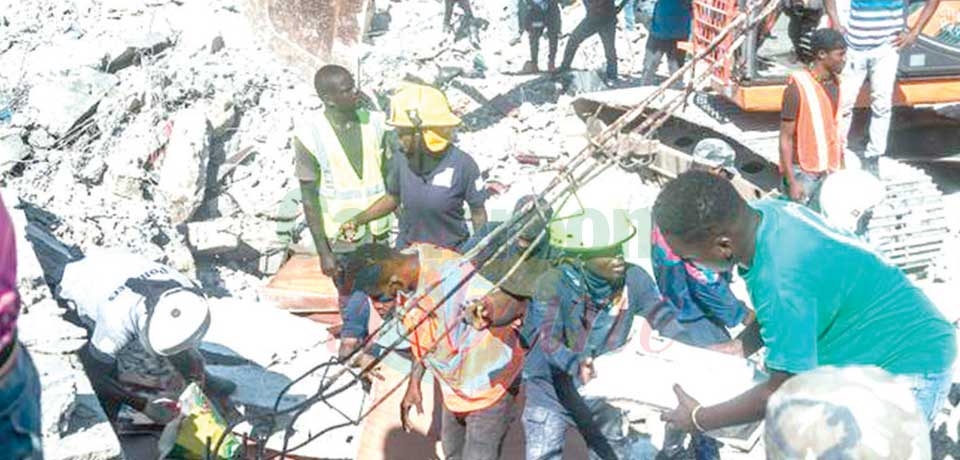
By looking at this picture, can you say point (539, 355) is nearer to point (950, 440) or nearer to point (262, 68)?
point (950, 440)

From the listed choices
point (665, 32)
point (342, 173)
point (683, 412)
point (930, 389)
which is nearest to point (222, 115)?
point (342, 173)

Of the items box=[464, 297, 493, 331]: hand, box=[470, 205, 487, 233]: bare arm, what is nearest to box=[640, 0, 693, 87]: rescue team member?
box=[470, 205, 487, 233]: bare arm

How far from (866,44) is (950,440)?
3495 mm

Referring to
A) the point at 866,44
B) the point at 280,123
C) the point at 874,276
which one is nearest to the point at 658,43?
the point at 866,44

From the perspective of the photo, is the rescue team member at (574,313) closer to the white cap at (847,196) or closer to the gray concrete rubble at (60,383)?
the gray concrete rubble at (60,383)

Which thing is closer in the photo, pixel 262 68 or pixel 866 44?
pixel 866 44

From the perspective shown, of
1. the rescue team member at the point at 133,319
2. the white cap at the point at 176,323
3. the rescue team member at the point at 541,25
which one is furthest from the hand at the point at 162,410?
the rescue team member at the point at 541,25

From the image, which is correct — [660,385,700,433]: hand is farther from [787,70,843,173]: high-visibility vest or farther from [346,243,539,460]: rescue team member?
[787,70,843,173]: high-visibility vest

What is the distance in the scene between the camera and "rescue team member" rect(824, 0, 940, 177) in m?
8.30

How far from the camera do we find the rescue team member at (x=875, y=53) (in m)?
8.30

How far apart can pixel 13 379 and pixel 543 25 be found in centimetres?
971

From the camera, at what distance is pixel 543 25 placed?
11750mm

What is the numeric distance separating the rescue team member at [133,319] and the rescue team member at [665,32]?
588 centimetres

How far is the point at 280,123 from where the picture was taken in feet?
32.1
